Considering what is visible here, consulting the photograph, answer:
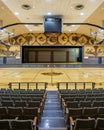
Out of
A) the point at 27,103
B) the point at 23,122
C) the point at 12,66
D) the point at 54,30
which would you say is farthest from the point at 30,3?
the point at 12,66

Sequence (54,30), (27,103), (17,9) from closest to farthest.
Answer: (27,103)
(54,30)
(17,9)

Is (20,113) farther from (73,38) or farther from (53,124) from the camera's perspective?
(73,38)

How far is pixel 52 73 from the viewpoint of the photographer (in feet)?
77.5

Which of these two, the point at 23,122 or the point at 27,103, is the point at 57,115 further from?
the point at 23,122

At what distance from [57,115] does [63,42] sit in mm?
28685

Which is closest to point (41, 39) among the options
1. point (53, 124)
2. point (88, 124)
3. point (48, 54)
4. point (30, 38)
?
point (30, 38)

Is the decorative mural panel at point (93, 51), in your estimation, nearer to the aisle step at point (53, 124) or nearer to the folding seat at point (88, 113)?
the aisle step at point (53, 124)

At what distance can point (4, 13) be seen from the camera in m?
16.0

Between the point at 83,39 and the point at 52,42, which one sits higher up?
the point at 83,39

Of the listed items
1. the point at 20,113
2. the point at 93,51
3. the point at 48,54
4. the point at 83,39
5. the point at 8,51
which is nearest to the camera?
the point at 20,113

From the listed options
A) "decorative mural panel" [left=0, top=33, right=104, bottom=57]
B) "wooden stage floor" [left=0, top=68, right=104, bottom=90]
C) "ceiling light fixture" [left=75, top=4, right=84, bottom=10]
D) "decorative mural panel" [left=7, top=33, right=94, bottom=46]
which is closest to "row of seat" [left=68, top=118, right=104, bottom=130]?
"wooden stage floor" [left=0, top=68, right=104, bottom=90]

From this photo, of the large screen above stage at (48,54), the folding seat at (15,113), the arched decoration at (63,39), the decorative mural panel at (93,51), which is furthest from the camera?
the large screen above stage at (48,54)

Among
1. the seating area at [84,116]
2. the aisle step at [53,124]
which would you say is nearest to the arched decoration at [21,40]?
the seating area at [84,116]

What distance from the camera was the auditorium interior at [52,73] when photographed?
462 cm
